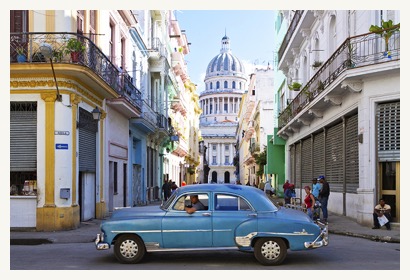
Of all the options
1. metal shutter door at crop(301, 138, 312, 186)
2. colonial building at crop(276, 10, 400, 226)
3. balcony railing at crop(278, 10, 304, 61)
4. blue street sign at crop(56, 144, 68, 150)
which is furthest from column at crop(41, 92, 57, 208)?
metal shutter door at crop(301, 138, 312, 186)

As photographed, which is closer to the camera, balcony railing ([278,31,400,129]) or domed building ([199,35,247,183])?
balcony railing ([278,31,400,129])

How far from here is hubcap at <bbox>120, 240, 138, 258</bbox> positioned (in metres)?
10.1

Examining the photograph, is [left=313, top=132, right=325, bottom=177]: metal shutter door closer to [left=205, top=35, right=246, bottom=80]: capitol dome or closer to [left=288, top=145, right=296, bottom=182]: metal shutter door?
[left=288, top=145, right=296, bottom=182]: metal shutter door

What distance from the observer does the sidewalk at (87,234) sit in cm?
1416

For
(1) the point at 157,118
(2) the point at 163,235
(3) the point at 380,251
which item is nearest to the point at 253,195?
(2) the point at 163,235

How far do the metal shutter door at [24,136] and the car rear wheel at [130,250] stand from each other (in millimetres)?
7004

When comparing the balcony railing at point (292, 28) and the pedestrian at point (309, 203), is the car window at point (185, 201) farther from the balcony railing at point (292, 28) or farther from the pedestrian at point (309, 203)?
the balcony railing at point (292, 28)

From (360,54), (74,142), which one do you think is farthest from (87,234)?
(360,54)

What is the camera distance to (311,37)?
1063 inches

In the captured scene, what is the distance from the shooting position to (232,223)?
9.98 metres

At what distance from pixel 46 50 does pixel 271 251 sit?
8.79 meters

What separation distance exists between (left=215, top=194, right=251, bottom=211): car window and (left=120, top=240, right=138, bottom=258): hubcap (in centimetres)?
151

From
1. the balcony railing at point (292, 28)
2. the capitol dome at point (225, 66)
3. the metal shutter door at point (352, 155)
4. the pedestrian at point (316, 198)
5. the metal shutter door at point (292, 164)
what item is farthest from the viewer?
the capitol dome at point (225, 66)

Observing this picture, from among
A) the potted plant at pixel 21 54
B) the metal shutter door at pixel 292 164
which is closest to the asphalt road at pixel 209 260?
the potted plant at pixel 21 54
